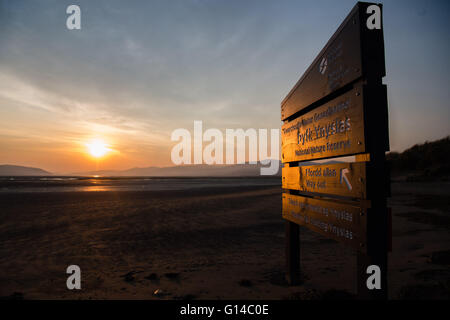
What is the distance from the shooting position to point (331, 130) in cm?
302

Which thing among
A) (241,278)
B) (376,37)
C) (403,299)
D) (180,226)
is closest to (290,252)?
(241,278)

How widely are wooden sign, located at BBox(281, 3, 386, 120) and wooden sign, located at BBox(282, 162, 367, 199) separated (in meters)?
0.90

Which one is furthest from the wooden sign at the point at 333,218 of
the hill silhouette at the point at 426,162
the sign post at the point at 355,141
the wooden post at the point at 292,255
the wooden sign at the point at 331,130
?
the hill silhouette at the point at 426,162

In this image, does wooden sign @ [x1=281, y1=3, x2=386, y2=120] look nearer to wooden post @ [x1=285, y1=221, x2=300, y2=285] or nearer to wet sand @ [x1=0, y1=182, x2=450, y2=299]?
wooden post @ [x1=285, y1=221, x2=300, y2=285]

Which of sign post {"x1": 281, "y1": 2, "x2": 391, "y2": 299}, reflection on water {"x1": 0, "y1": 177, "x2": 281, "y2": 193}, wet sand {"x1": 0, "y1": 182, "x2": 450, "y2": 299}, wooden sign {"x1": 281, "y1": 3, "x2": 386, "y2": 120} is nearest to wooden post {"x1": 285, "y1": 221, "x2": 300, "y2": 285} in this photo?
wet sand {"x1": 0, "y1": 182, "x2": 450, "y2": 299}

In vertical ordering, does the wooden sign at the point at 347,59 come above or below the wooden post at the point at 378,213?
above

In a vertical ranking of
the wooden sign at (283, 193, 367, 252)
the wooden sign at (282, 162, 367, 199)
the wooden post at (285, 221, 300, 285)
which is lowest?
the wooden post at (285, 221, 300, 285)

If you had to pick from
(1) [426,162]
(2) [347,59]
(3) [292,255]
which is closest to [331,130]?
(2) [347,59]

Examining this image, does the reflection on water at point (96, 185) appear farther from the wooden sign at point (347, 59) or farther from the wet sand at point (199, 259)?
the wooden sign at point (347, 59)

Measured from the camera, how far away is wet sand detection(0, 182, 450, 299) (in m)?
4.15

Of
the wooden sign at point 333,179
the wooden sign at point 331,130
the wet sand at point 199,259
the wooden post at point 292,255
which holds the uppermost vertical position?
the wooden sign at point 331,130

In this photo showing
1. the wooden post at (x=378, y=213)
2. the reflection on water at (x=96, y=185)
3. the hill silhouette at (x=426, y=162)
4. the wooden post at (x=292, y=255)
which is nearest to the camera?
the wooden post at (x=378, y=213)

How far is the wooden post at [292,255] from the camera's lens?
4.42m
